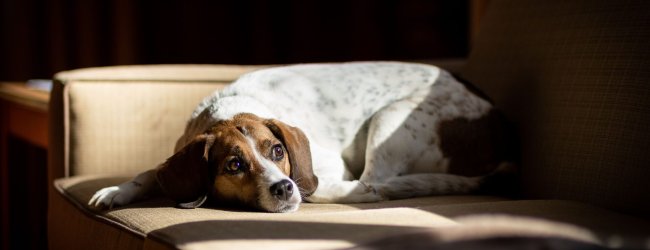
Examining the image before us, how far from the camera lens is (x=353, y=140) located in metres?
3.17

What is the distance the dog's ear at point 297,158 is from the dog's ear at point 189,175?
0.22 m

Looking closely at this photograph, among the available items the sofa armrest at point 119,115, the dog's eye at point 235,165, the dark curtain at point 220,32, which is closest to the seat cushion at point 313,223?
the dog's eye at point 235,165

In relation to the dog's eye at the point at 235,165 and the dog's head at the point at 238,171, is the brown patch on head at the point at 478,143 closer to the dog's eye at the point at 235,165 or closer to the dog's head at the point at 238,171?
the dog's head at the point at 238,171

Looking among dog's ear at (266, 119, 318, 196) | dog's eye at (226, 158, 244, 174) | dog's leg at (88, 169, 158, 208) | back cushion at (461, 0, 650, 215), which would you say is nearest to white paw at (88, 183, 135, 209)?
dog's leg at (88, 169, 158, 208)

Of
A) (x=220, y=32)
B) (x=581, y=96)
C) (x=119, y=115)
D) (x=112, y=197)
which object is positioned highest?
(x=581, y=96)

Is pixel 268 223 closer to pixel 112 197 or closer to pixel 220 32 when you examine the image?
pixel 112 197

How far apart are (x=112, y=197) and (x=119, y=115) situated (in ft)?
2.80

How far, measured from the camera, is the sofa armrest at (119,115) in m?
3.26

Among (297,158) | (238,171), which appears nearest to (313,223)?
(238,171)

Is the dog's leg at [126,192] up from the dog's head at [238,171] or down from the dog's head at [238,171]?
down

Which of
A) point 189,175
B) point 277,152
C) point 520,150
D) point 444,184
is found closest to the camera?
point 189,175

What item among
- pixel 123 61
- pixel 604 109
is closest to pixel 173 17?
pixel 123 61

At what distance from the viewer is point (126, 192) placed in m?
2.60

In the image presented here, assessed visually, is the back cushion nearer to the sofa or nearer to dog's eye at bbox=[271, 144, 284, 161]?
the sofa
